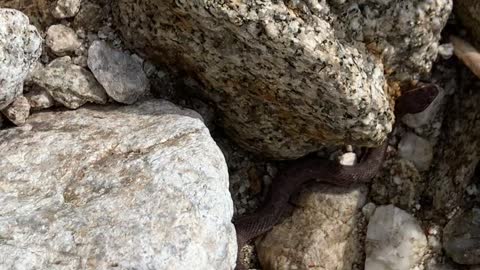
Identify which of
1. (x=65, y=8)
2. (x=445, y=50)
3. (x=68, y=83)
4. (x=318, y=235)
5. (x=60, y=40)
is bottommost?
(x=318, y=235)

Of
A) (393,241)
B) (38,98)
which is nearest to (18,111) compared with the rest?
(38,98)

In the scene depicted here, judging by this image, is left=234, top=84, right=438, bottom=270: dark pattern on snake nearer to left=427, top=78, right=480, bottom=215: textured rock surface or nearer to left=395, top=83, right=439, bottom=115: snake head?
left=395, top=83, right=439, bottom=115: snake head

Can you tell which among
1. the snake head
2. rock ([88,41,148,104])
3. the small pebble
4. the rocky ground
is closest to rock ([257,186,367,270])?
the rocky ground

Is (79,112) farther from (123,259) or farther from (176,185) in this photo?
(123,259)

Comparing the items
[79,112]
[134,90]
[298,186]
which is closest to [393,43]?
[298,186]

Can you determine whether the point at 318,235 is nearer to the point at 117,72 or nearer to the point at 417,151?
the point at 417,151

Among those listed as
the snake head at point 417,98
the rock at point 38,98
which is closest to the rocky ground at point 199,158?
the rock at point 38,98
